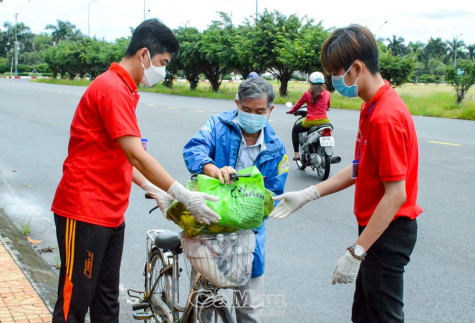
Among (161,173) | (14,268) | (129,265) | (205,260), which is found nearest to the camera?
(205,260)

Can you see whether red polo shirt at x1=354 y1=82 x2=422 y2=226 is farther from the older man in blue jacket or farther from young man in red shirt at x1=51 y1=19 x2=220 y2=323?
young man in red shirt at x1=51 y1=19 x2=220 y2=323

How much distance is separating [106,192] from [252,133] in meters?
0.83

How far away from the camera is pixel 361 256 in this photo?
8.29 feet

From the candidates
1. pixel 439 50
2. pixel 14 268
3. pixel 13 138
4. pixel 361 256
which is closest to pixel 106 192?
pixel 361 256

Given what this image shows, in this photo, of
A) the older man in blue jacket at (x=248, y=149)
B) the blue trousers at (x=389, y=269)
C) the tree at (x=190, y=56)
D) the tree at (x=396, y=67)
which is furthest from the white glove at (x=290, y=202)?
the tree at (x=190, y=56)

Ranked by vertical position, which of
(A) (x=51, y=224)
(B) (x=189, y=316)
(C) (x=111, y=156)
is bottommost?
(A) (x=51, y=224)

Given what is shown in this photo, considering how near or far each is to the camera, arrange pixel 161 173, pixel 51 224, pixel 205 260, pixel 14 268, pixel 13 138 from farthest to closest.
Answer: pixel 13 138 < pixel 51 224 < pixel 14 268 < pixel 161 173 < pixel 205 260

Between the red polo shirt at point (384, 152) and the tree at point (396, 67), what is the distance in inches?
973

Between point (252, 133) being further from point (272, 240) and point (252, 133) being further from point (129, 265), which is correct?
point (272, 240)

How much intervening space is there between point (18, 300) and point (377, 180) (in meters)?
2.54

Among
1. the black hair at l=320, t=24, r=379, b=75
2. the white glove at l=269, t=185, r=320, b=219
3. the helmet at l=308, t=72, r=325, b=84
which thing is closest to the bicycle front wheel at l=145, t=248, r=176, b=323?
the white glove at l=269, t=185, r=320, b=219

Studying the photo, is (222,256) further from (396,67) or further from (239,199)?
(396,67)

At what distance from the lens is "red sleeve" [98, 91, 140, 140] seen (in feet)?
8.87

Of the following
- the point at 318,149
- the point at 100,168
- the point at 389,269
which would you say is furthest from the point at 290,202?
the point at 318,149
